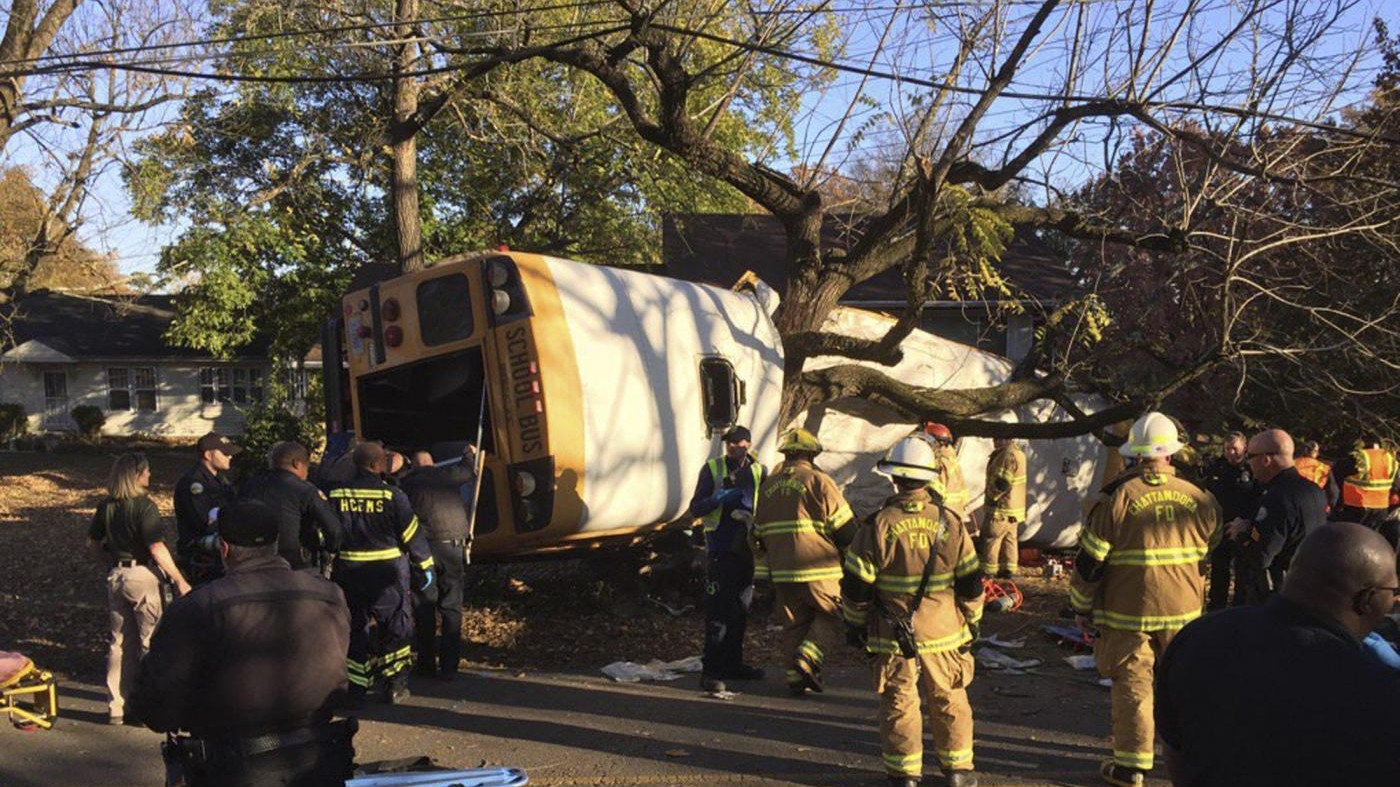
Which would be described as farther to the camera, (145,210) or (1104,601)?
(145,210)

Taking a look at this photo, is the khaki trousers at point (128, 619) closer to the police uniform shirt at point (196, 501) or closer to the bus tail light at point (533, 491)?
the police uniform shirt at point (196, 501)

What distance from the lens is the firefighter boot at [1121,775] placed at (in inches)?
218

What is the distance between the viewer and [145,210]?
18094mm

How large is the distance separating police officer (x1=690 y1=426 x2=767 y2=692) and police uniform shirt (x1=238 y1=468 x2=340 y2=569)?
7.93 feet

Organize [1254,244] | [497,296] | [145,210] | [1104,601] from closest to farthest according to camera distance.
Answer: [1104,601] < [497,296] < [1254,244] < [145,210]

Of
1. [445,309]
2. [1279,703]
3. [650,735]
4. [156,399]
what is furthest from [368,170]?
[156,399]

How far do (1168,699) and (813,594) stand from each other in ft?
13.9

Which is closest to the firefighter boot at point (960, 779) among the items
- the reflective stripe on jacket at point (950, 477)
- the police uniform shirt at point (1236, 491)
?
the police uniform shirt at point (1236, 491)

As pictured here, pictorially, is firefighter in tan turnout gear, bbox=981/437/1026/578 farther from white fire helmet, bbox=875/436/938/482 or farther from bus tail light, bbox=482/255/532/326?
white fire helmet, bbox=875/436/938/482

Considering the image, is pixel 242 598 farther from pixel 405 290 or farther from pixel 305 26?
pixel 305 26

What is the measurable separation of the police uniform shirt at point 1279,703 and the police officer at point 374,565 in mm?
5337

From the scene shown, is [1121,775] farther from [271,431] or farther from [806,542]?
[271,431]

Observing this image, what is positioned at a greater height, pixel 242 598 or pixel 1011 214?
pixel 1011 214

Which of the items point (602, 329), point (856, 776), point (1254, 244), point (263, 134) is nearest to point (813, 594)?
point (856, 776)
